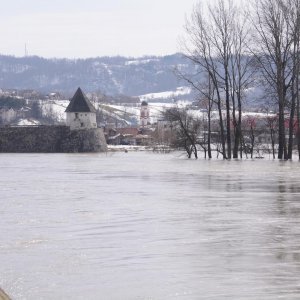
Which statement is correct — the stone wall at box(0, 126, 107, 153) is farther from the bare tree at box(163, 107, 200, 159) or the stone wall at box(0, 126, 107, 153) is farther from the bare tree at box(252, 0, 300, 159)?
the bare tree at box(252, 0, 300, 159)

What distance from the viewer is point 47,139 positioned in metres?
119

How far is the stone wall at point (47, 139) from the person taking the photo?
11681cm

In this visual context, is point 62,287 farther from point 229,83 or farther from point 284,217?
point 229,83

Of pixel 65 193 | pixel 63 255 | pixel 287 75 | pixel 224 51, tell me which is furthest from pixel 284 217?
→ pixel 224 51

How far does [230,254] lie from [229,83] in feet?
143

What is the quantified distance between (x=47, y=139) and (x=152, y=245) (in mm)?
108667

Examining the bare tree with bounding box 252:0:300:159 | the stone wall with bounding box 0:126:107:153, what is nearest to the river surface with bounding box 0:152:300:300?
the bare tree with bounding box 252:0:300:159

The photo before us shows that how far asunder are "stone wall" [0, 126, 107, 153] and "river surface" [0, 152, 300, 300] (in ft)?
315

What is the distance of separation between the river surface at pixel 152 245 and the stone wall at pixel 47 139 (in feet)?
315

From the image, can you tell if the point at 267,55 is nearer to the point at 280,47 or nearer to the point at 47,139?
the point at 280,47

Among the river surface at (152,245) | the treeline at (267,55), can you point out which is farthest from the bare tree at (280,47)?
the river surface at (152,245)

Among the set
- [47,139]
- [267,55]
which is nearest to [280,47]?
[267,55]

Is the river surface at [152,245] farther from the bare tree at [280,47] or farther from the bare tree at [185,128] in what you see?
the bare tree at [185,128]

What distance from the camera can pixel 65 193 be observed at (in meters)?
21.6
